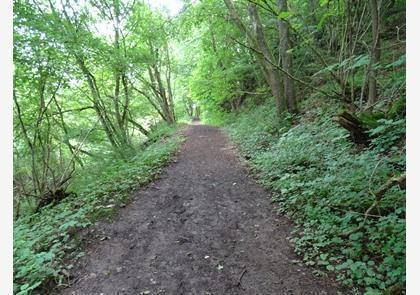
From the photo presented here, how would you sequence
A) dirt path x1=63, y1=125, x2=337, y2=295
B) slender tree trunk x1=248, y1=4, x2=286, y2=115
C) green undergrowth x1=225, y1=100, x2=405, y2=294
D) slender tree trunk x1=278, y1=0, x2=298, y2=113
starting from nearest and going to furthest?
1. green undergrowth x1=225, y1=100, x2=405, y2=294
2. dirt path x1=63, y1=125, x2=337, y2=295
3. slender tree trunk x1=278, y1=0, x2=298, y2=113
4. slender tree trunk x1=248, y1=4, x2=286, y2=115

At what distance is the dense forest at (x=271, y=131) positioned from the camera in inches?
120

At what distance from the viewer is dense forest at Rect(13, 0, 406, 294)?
3.05 m

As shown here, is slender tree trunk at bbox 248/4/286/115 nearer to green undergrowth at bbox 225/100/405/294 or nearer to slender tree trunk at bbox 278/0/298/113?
slender tree trunk at bbox 278/0/298/113

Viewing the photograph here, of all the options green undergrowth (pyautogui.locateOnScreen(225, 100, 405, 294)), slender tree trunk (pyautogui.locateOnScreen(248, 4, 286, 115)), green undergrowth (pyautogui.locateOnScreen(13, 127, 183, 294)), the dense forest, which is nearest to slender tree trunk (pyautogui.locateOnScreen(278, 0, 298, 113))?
the dense forest

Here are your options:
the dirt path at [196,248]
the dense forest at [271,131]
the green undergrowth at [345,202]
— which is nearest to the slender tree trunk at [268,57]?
the dense forest at [271,131]

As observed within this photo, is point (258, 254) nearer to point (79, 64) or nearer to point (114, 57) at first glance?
point (79, 64)

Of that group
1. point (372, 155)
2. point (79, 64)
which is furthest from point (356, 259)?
point (79, 64)

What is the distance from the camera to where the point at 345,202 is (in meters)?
3.54

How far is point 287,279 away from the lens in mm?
2822

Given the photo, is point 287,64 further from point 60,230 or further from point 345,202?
point 60,230

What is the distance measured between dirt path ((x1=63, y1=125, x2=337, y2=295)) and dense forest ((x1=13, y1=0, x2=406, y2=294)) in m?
0.28

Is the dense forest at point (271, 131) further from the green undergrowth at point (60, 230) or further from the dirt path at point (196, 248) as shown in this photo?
the dirt path at point (196, 248)

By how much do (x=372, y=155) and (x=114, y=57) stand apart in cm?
799

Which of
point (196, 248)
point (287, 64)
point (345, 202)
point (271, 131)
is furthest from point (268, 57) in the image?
point (196, 248)
